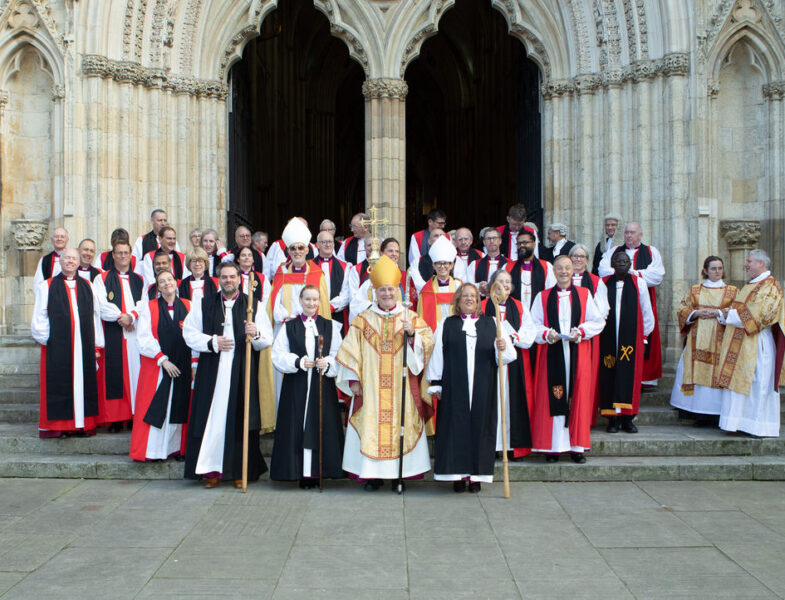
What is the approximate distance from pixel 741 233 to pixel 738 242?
12cm

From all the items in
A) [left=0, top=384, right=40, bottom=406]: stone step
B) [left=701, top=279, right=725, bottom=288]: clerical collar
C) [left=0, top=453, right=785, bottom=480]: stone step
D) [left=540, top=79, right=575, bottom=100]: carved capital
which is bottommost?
[left=0, top=453, right=785, bottom=480]: stone step

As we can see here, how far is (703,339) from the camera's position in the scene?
27.7ft

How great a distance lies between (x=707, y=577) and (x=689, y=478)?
2604 mm

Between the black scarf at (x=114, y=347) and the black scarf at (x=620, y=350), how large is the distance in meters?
4.84

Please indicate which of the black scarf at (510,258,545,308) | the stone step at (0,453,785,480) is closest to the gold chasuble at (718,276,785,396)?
the stone step at (0,453,785,480)

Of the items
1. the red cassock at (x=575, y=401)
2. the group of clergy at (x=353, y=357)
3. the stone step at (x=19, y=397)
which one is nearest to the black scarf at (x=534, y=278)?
the group of clergy at (x=353, y=357)

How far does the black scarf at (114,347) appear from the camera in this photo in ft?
26.5

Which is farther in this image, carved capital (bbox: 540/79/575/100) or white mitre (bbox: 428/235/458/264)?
carved capital (bbox: 540/79/575/100)

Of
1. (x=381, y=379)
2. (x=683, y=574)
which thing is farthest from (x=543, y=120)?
(x=683, y=574)

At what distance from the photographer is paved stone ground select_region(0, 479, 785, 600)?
15.0 feet

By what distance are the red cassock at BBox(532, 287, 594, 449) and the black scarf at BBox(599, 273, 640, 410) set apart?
56 centimetres

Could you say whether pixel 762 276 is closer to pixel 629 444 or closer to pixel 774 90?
pixel 629 444

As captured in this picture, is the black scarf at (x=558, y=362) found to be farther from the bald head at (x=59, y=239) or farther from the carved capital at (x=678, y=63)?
the bald head at (x=59, y=239)

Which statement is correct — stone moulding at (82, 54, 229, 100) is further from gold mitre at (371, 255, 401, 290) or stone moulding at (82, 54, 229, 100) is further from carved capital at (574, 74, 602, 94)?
gold mitre at (371, 255, 401, 290)
